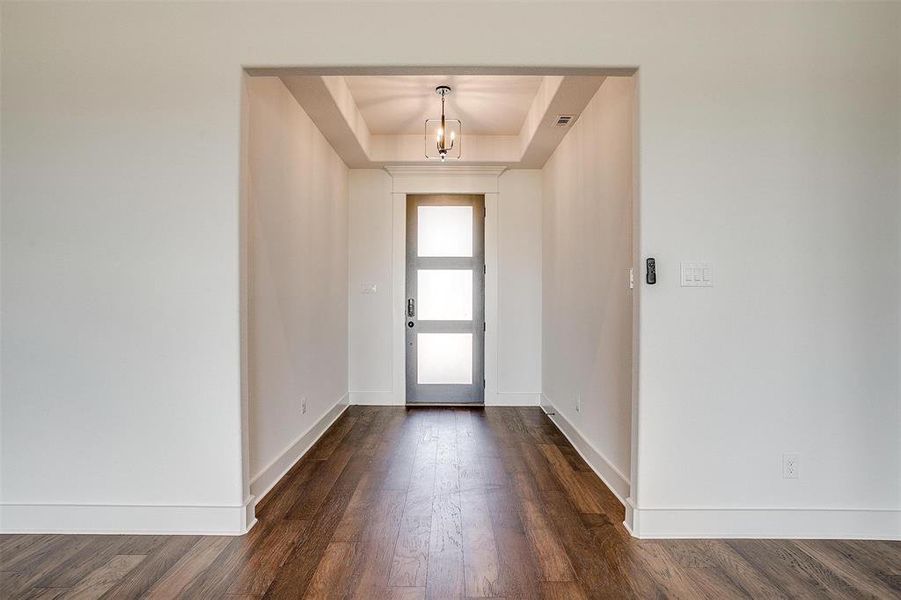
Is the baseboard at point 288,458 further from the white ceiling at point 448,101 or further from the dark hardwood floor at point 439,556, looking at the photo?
the white ceiling at point 448,101

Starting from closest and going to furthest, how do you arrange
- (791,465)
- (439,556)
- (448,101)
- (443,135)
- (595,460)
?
(439,556) → (791,465) → (595,460) → (443,135) → (448,101)

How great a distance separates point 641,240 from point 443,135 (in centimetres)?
219

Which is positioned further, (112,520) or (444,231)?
(444,231)

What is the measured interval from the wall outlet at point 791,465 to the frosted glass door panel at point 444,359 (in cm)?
333

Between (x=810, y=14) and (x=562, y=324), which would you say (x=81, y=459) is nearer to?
(x=562, y=324)

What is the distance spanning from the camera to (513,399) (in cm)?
542

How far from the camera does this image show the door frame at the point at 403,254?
5434 millimetres

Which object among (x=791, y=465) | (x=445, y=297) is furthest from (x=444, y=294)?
(x=791, y=465)

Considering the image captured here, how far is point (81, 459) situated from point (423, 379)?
337 cm

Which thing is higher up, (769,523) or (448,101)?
(448,101)

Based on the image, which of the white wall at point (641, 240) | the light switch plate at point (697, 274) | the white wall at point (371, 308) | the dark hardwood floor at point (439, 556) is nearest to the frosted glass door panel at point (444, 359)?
the white wall at point (371, 308)

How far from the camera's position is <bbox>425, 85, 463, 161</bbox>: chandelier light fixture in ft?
13.5

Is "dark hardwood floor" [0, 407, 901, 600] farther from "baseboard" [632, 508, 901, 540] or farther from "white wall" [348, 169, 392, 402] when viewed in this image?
"white wall" [348, 169, 392, 402]

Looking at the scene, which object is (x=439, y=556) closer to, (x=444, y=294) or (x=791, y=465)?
(x=791, y=465)
